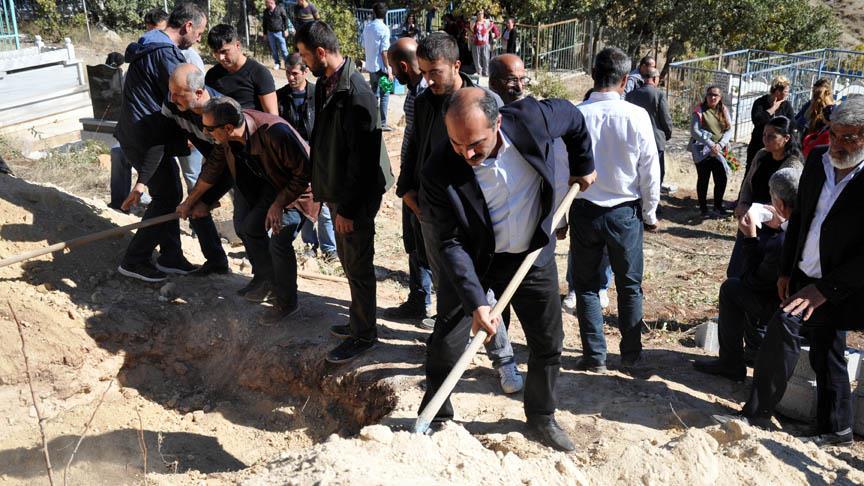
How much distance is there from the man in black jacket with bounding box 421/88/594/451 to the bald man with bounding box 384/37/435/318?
1.04 meters

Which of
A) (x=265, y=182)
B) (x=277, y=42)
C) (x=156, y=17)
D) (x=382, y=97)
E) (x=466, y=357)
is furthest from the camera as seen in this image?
(x=277, y=42)

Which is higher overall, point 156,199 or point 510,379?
point 156,199

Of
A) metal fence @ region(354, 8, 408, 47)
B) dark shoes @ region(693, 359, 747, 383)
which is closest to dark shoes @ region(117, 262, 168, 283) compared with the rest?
dark shoes @ region(693, 359, 747, 383)

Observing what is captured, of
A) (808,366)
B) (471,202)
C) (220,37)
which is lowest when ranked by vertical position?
(808,366)

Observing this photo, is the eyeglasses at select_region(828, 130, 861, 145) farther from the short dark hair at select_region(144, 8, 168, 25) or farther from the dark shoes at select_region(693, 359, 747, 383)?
the short dark hair at select_region(144, 8, 168, 25)

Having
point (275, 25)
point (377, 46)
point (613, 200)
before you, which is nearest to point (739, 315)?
point (613, 200)

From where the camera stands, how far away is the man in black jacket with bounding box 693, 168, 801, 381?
4.43m

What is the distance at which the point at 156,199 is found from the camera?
5.90 m

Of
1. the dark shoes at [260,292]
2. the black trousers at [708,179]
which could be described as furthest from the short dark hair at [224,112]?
the black trousers at [708,179]

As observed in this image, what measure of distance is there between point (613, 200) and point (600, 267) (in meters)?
0.47

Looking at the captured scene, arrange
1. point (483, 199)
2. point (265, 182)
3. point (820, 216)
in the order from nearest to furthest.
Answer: point (483, 199) < point (820, 216) < point (265, 182)

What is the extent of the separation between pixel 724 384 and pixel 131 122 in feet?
15.0

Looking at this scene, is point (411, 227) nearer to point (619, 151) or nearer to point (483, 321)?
point (619, 151)

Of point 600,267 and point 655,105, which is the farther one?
point 655,105
